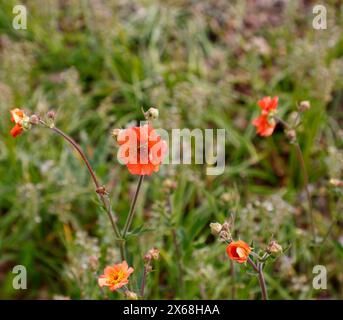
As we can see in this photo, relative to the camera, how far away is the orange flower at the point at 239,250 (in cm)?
158

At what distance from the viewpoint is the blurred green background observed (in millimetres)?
2455

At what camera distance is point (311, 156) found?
3.21 meters

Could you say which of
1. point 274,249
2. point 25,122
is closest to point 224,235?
point 274,249

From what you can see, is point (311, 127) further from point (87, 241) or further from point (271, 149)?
point (87, 241)

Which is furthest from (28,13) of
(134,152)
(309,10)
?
(134,152)

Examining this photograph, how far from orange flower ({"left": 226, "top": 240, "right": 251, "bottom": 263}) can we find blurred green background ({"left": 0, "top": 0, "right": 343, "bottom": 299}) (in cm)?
47

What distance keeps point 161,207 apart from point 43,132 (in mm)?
1184

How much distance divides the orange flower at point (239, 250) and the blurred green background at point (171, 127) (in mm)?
469

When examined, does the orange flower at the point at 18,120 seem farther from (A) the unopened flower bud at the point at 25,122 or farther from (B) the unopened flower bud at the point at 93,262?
(B) the unopened flower bud at the point at 93,262

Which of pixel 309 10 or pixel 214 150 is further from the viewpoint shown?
pixel 309 10

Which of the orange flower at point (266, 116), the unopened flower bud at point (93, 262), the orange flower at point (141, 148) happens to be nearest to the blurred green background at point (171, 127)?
the unopened flower bud at point (93, 262)

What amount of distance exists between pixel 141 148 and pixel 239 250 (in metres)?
0.41

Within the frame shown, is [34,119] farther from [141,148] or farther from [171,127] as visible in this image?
[171,127]
